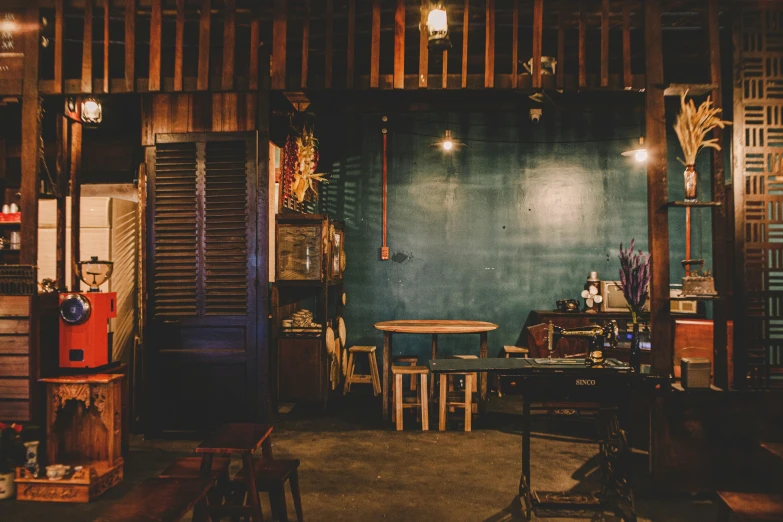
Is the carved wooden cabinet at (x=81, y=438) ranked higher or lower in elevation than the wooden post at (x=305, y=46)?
lower

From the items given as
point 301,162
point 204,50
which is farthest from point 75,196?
point 301,162

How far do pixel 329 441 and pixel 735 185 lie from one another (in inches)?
172

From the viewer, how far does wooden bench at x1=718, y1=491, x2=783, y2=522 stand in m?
2.69

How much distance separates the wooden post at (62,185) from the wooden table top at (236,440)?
2.70 metres

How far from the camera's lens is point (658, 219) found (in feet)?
14.2

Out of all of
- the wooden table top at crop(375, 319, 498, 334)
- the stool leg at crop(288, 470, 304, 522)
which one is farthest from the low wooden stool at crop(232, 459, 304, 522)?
the wooden table top at crop(375, 319, 498, 334)

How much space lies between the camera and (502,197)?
8.59 meters

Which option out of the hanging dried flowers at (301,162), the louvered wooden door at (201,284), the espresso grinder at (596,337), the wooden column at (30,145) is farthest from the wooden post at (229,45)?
the espresso grinder at (596,337)

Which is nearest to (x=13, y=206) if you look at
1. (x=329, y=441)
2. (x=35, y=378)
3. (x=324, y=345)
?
(x=35, y=378)

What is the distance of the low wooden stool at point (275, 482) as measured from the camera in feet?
11.1

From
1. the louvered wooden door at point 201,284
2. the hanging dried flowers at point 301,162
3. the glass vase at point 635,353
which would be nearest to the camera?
the glass vase at point 635,353

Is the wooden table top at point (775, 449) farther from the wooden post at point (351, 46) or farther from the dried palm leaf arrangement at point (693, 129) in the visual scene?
the wooden post at point (351, 46)

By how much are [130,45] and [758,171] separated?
5.31m

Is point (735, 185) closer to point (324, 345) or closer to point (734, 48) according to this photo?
point (734, 48)
